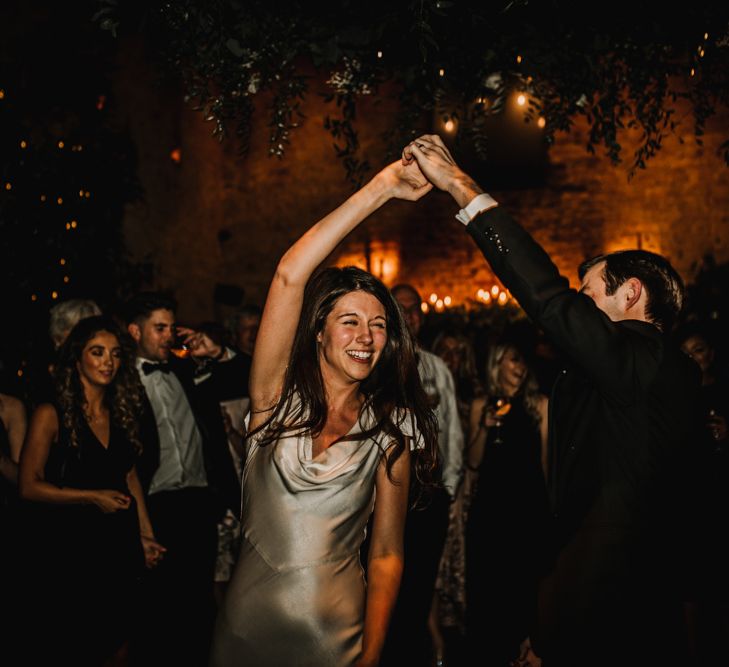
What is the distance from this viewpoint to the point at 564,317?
1736 mm

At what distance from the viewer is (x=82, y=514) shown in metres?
3.44

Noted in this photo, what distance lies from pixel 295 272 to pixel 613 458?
3.08 ft

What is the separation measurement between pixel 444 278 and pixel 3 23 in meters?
7.73

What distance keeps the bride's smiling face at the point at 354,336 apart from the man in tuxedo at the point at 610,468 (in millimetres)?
418

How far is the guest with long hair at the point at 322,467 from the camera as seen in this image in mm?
1936

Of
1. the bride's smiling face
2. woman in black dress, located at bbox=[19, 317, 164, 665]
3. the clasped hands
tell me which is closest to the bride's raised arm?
the clasped hands

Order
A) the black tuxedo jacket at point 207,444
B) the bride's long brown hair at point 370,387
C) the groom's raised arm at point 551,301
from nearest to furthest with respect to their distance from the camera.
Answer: the groom's raised arm at point 551,301, the bride's long brown hair at point 370,387, the black tuxedo jacket at point 207,444

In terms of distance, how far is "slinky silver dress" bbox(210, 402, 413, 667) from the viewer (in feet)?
6.30

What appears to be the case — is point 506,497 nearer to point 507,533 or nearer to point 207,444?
point 507,533

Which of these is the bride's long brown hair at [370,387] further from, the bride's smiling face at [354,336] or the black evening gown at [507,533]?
the black evening gown at [507,533]

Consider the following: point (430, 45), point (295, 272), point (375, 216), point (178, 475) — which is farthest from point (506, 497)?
point (375, 216)

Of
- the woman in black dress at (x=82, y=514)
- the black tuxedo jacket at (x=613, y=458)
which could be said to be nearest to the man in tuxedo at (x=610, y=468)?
the black tuxedo jacket at (x=613, y=458)

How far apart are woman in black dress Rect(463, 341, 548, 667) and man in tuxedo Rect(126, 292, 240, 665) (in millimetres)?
1532

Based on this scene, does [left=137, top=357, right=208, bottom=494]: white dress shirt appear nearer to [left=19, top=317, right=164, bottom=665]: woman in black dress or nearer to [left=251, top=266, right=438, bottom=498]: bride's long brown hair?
[left=19, top=317, right=164, bottom=665]: woman in black dress
